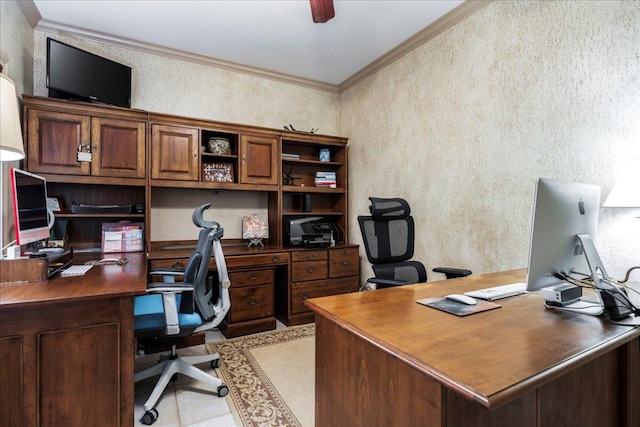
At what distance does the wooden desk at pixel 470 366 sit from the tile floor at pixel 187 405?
916 millimetres

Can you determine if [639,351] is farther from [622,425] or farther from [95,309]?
[95,309]

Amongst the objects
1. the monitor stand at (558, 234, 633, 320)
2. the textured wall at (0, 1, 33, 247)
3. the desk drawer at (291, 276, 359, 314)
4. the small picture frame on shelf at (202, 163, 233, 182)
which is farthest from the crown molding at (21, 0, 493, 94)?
the desk drawer at (291, 276, 359, 314)

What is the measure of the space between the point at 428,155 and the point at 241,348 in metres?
2.40

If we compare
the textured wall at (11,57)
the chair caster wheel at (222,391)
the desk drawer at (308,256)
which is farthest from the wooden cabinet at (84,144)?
the chair caster wheel at (222,391)

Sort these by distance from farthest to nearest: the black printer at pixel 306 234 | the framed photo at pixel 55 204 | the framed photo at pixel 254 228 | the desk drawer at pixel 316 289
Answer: the framed photo at pixel 254 228 < the black printer at pixel 306 234 < the desk drawer at pixel 316 289 < the framed photo at pixel 55 204

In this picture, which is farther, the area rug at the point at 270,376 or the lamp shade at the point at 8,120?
the area rug at the point at 270,376

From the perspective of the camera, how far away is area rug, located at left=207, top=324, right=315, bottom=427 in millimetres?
Result: 1844

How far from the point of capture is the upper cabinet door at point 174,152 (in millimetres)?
2926

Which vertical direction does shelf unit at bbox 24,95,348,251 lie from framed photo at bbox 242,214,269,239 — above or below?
above

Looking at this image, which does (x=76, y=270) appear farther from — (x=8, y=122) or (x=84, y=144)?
(x=84, y=144)

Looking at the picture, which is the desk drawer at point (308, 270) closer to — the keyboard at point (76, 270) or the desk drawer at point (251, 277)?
the desk drawer at point (251, 277)

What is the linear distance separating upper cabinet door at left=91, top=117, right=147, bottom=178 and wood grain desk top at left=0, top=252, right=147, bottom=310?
42.2 inches

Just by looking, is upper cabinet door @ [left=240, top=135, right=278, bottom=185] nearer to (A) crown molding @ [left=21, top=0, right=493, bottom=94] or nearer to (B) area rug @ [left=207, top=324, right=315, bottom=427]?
(A) crown molding @ [left=21, top=0, right=493, bottom=94]

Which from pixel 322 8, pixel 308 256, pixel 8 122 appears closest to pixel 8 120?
pixel 8 122
